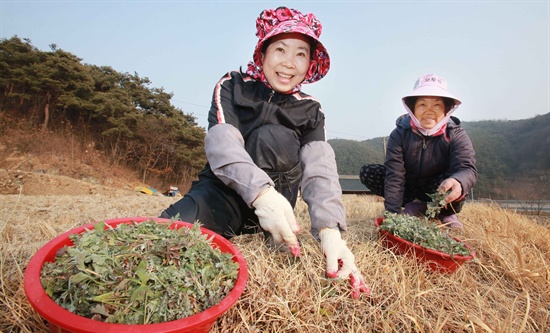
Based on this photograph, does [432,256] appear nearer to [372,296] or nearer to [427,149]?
[372,296]

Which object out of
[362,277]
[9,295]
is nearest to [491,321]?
[362,277]

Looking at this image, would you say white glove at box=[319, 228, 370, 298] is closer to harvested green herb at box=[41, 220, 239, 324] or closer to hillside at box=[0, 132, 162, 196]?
harvested green herb at box=[41, 220, 239, 324]

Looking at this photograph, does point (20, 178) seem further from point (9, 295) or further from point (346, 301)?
point (346, 301)

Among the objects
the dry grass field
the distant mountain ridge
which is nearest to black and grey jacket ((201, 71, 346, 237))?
the dry grass field

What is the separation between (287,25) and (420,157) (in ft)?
5.53

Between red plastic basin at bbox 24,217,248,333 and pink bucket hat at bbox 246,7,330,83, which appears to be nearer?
red plastic basin at bbox 24,217,248,333

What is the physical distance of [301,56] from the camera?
6.43ft

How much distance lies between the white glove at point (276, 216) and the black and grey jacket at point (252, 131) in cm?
5

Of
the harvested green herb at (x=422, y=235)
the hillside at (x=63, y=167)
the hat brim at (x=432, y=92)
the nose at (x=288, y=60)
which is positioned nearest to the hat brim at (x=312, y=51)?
the nose at (x=288, y=60)

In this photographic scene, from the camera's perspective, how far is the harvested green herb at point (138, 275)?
2.56 feet

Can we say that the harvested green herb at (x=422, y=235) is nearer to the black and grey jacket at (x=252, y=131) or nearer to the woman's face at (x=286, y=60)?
the black and grey jacket at (x=252, y=131)

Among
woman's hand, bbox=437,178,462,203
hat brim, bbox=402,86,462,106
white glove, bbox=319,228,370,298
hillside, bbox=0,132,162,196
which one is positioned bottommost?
hillside, bbox=0,132,162,196

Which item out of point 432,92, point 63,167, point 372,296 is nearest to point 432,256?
point 372,296

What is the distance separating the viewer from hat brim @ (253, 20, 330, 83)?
185 centimetres
